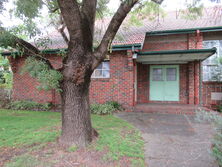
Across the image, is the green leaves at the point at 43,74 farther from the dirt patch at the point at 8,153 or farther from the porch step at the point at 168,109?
the porch step at the point at 168,109

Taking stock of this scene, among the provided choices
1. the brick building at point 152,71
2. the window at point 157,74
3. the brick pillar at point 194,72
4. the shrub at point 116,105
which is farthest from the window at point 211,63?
the shrub at point 116,105

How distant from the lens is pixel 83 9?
341 centimetres

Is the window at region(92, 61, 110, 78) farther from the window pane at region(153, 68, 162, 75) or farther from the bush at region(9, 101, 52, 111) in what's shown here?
the bush at region(9, 101, 52, 111)

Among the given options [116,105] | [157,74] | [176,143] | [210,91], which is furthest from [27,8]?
[210,91]

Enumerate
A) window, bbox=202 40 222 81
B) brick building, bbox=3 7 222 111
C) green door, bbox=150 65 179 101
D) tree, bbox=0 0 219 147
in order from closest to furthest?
tree, bbox=0 0 219 147, brick building, bbox=3 7 222 111, window, bbox=202 40 222 81, green door, bbox=150 65 179 101

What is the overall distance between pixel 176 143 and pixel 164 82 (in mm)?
5799

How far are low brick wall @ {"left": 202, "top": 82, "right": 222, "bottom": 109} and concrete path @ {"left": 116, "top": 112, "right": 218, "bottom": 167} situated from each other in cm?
336

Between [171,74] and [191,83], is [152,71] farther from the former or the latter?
[191,83]

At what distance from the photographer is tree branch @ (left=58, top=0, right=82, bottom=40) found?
119 inches

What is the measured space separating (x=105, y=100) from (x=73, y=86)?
4.80 metres

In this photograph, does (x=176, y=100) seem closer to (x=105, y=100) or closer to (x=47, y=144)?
(x=105, y=100)

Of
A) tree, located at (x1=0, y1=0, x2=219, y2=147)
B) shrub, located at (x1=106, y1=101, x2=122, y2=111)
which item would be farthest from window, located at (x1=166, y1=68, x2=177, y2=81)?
tree, located at (x1=0, y1=0, x2=219, y2=147)

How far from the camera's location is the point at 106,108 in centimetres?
715

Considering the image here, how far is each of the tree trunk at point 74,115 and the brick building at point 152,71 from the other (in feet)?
14.4
